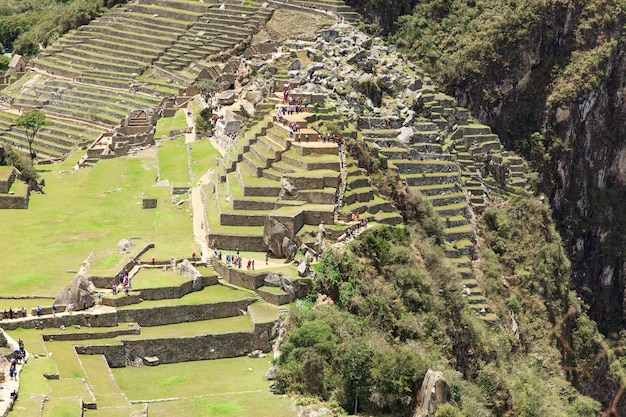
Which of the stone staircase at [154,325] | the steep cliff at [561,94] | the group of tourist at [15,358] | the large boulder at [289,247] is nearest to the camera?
the group of tourist at [15,358]

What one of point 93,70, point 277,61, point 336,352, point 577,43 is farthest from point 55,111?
point 336,352

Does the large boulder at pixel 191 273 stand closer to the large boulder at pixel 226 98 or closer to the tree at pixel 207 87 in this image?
the large boulder at pixel 226 98

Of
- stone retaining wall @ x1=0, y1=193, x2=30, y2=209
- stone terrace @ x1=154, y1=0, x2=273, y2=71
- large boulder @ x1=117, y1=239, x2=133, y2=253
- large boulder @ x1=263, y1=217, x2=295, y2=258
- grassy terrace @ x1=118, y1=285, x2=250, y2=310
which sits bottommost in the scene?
stone retaining wall @ x1=0, y1=193, x2=30, y2=209

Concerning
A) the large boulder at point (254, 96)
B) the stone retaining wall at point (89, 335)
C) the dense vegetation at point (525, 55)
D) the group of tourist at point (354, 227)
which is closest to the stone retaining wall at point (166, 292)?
the stone retaining wall at point (89, 335)

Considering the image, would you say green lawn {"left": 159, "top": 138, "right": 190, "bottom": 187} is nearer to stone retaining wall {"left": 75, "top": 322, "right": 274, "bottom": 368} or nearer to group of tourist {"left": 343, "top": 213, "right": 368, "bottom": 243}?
group of tourist {"left": 343, "top": 213, "right": 368, "bottom": 243}

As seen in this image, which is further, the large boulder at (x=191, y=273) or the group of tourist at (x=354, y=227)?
the group of tourist at (x=354, y=227)

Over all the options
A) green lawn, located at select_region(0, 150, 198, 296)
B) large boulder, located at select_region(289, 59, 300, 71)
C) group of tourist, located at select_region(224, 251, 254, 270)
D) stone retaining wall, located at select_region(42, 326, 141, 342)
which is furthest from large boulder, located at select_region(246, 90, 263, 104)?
stone retaining wall, located at select_region(42, 326, 141, 342)

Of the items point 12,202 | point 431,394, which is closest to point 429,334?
point 431,394
